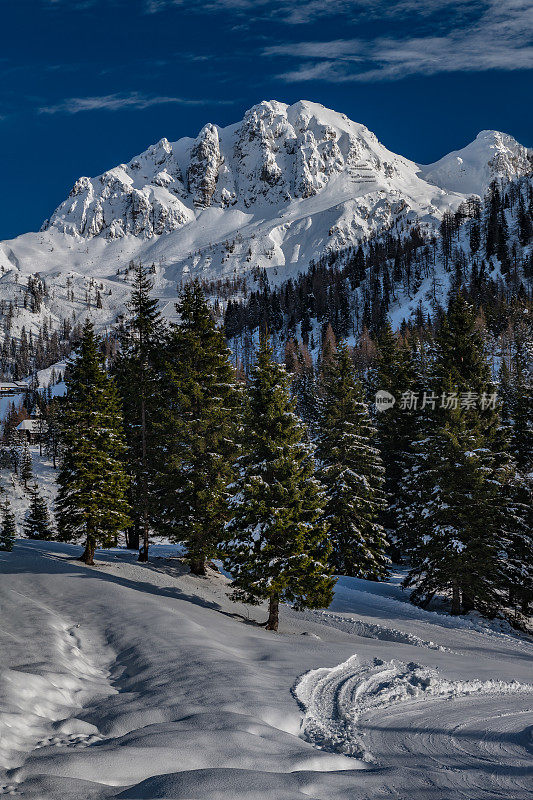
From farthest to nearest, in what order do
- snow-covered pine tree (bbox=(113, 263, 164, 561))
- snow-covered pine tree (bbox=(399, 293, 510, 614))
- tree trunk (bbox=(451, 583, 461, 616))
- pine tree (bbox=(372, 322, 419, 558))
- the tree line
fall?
pine tree (bbox=(372, 322, 419, 558)) → snow-covered pine tree (bbox=(113, 263, 164, 561)) → tree trunk (bbox=(451, 583, 461, 616)) → snow-covered pine tree (bbox=(399, 293, 510, 614)) → the tree line

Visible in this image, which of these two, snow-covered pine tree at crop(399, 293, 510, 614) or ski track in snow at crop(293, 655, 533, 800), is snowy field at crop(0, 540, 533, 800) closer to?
ski track in snow at crop(293, 655, 533, 800)

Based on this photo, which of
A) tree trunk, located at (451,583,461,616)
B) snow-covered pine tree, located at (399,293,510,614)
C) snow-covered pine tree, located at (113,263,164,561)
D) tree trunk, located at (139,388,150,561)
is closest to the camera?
snow-covered pine tree, located at (399,293,510,614)

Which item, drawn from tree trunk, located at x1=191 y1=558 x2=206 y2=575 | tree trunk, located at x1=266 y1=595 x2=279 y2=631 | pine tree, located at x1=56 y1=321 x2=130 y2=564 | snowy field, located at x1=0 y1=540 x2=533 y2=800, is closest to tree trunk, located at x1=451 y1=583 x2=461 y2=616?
snowy field, located at x1=0 y1=540 x2=533 y2=800

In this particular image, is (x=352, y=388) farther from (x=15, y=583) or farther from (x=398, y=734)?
(x=398, y=734)

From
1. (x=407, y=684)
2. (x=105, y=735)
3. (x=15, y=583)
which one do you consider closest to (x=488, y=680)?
(x=407, y=684)

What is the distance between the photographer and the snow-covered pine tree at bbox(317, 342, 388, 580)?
2867 cm

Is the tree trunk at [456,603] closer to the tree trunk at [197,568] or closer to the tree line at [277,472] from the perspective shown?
the tree line at [277,472]

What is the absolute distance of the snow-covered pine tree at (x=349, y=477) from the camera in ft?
94.1

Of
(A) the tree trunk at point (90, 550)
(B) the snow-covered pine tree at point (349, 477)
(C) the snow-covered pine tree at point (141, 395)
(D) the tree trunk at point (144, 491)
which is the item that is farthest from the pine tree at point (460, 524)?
(A) the tree trunk at point (90, 550)

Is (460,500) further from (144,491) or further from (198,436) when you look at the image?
(144,491)

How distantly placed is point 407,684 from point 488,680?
2430 mm

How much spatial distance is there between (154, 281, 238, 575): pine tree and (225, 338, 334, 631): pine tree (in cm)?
290

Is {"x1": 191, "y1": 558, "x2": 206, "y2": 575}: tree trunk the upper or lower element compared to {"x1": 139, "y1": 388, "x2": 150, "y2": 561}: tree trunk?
lower

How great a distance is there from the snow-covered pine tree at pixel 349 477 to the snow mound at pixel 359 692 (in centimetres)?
1576
